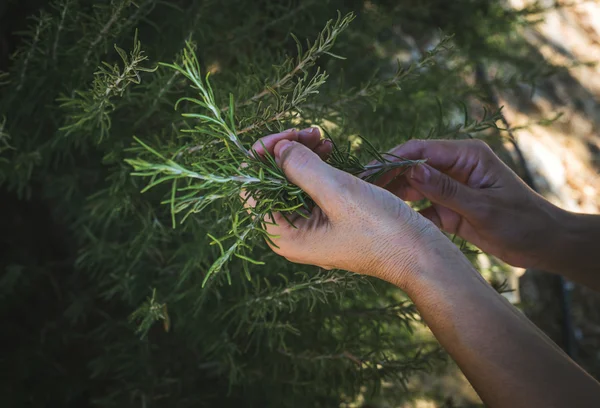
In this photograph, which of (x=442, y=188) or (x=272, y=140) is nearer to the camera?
(x=272, y=140)

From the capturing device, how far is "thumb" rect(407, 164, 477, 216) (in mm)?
944

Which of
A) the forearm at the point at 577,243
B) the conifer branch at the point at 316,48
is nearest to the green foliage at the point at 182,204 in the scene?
the conifer branch at the point at 316,48

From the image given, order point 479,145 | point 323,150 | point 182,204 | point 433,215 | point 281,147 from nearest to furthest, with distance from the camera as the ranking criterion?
point 182,204
point 281,147
point 323,150
point 479,145
point 433,215

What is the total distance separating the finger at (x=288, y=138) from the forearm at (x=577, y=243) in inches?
A: 23.0

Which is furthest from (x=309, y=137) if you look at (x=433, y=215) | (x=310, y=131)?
(x=433, y=215)

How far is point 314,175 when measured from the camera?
0.64 metres

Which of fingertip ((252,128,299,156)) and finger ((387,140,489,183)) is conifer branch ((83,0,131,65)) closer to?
fingertip ((252,128,299,156))

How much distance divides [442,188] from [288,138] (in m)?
0.39

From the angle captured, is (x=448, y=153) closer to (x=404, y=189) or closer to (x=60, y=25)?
(x=404, y=189)

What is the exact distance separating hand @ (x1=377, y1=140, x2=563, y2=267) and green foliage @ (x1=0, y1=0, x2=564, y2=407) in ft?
0.20

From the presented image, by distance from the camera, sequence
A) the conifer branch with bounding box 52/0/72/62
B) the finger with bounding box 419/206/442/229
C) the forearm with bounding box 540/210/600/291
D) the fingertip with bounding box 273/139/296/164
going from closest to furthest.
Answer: the fingertip with bounding box 273/139/296/164
the conifer branch with bounding box 52/0/72/62
the forearm with bounding box 540/210/600/291
the finger with bounding box 419/206/442/229

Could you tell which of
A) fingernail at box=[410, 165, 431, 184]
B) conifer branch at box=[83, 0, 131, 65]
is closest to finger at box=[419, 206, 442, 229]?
fingernail at box=[410, 165, 431, 184]

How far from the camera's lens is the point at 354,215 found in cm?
64

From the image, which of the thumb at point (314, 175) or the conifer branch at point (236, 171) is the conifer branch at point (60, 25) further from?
the thumb at point (314, 175)
